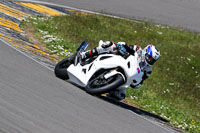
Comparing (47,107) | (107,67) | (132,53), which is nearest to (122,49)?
(132,53)

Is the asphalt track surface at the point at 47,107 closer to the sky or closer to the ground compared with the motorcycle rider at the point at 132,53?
closer to the ground

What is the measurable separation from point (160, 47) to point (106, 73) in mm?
9915

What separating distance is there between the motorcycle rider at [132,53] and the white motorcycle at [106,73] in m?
0.13

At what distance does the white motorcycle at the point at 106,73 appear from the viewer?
823 cm

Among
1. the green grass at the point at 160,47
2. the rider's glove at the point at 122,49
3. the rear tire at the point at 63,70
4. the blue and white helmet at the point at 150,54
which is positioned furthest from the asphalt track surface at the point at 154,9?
the blue and white helmet at the point at 150,54

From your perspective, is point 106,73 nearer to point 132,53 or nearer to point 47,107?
point 132,53

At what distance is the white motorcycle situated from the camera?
324 inches

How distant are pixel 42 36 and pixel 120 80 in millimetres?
6885

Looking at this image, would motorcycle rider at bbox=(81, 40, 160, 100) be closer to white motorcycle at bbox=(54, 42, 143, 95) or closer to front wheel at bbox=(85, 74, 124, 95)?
white motorcycle at bbox=(54, 42, 143, 95)

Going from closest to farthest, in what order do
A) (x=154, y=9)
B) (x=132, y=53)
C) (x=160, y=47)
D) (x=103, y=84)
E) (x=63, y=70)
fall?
(x=103, y=84) < (x=132, y=53) < (x=63, y=70) < (x=160, y=47) < (x=154, y=9)

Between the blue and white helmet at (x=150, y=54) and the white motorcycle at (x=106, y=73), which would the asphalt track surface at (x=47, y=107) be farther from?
the blue and white helmet at (x=150, y=54)

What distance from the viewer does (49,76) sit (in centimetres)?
884

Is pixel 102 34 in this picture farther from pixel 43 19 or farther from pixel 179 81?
pixel 179 81

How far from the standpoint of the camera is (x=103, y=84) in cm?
836
